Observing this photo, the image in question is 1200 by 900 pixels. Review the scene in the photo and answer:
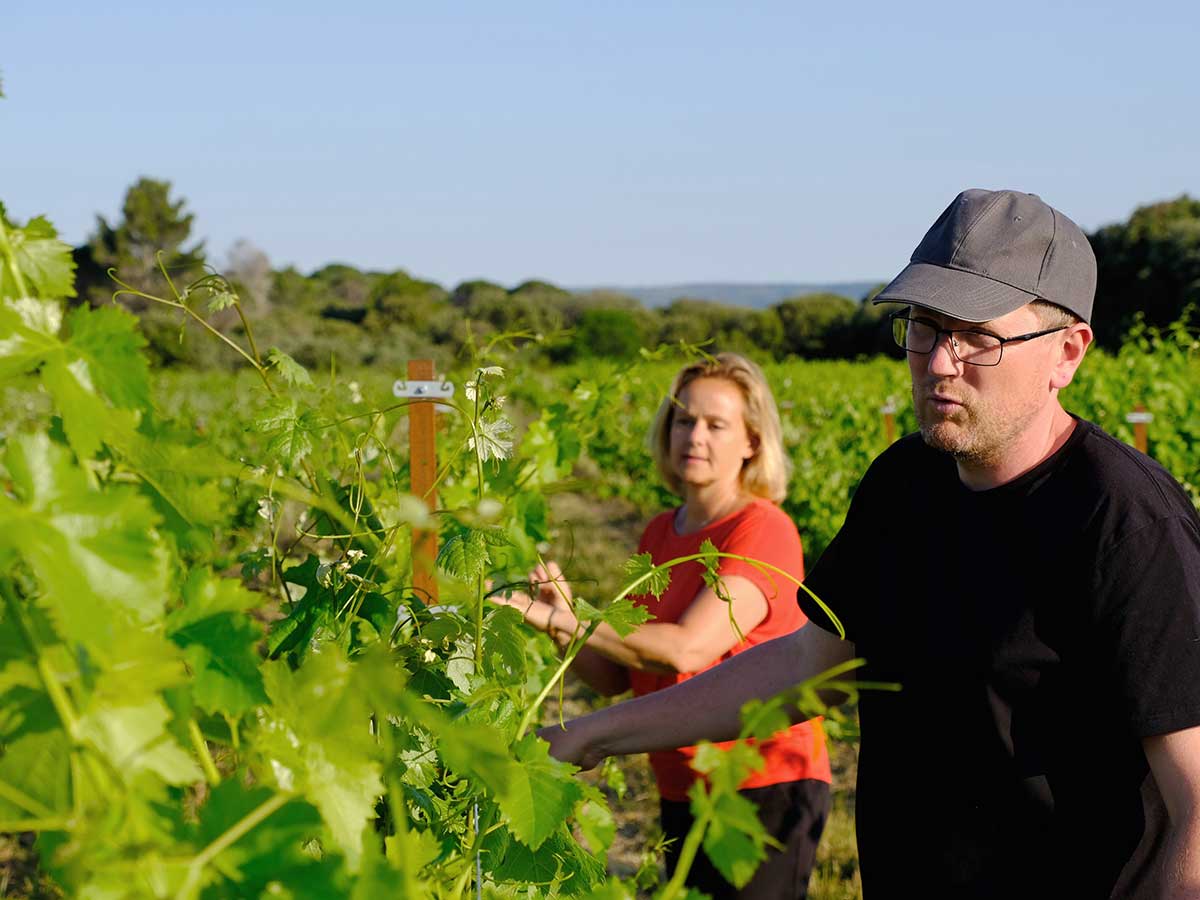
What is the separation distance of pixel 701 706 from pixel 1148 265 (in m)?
35.0

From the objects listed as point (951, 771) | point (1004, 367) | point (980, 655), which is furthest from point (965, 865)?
point (1004, 367)

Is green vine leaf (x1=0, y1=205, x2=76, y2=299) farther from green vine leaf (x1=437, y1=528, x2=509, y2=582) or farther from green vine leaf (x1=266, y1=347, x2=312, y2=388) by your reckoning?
green vine leaf (x1=266, y1=347, x2=312, y2=388)

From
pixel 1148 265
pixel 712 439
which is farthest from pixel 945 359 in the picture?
pixel 1148 265

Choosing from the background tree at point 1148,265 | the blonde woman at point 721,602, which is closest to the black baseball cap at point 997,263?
the blonde woman at point 721,602

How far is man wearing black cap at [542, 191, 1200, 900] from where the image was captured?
1596 mm

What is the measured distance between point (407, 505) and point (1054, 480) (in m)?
1.40

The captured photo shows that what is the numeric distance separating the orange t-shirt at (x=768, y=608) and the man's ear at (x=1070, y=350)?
3.37ft

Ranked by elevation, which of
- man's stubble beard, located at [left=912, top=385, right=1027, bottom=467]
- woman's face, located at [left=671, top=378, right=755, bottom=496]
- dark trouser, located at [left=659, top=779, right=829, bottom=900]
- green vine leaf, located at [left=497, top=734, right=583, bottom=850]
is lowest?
dark trouser, located at [left=659, top=779, right=829, bottom=900]

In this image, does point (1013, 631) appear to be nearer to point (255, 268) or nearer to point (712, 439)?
point (712, 439)

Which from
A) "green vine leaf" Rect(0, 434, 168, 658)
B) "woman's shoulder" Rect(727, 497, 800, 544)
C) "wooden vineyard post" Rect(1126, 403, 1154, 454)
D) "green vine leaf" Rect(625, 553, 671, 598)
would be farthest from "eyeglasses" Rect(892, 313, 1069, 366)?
"wooden vineyard post" Rect(1126, 403, 1154, 454)

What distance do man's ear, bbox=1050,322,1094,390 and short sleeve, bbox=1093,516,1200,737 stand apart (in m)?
0.29

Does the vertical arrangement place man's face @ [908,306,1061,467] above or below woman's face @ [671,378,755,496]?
above

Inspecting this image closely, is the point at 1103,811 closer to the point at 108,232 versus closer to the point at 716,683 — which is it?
the point at 716,683

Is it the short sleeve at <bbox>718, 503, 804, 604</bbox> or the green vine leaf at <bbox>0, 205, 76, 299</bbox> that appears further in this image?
the short sleeve at <bbox>718, 503, 804, 604</bbox>
